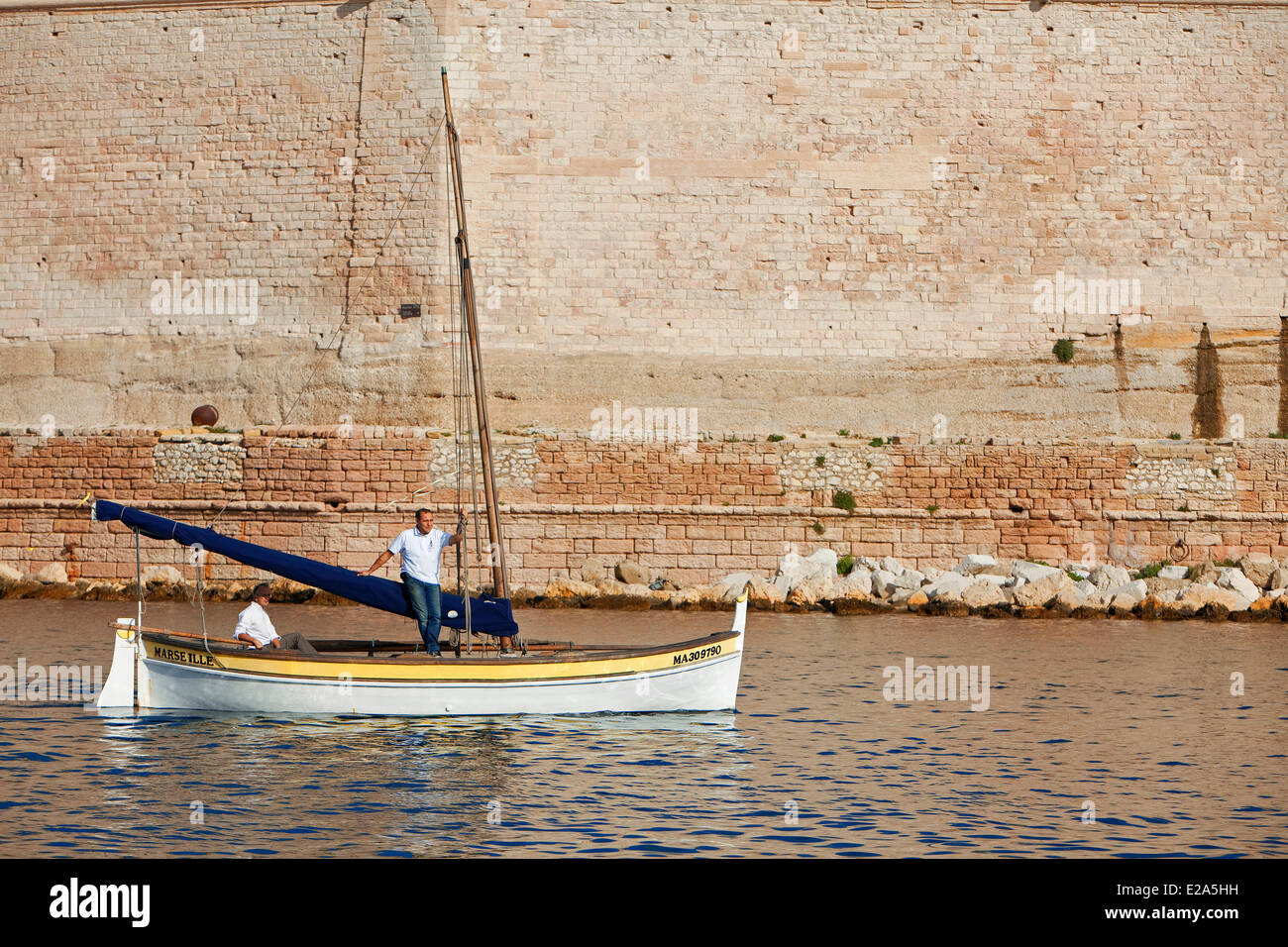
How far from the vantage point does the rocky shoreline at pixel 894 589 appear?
1786 cm

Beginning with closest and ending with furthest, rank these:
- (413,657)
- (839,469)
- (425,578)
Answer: (413,657), (425,578), (839,469)

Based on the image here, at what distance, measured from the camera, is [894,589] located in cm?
1853

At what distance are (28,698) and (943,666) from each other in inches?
298

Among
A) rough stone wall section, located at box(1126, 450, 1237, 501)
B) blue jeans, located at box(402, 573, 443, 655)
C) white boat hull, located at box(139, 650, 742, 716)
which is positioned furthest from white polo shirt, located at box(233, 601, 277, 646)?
rough stone wall section, located at box(1126, 450, 1237, 501)

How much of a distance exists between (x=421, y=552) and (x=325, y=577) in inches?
36.7

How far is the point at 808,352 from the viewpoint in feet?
70.6

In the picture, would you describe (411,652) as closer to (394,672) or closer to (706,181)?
(394,672)

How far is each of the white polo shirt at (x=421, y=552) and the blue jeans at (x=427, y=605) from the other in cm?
5

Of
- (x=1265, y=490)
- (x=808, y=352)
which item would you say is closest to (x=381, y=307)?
(x=808, y=352)

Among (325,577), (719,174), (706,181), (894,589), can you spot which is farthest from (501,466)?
(325,577)

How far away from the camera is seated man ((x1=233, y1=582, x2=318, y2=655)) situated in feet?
36.0

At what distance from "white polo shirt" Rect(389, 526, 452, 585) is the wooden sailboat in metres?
0.33

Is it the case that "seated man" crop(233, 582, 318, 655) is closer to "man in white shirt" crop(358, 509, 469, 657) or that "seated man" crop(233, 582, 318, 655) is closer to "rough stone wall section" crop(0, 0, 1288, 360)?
"man in white shirt" crop(358, 509, 469, 657)

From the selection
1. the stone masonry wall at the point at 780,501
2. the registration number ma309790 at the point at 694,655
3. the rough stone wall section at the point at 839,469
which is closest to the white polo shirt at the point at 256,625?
the registration number ma309790 at the point at 694,655
